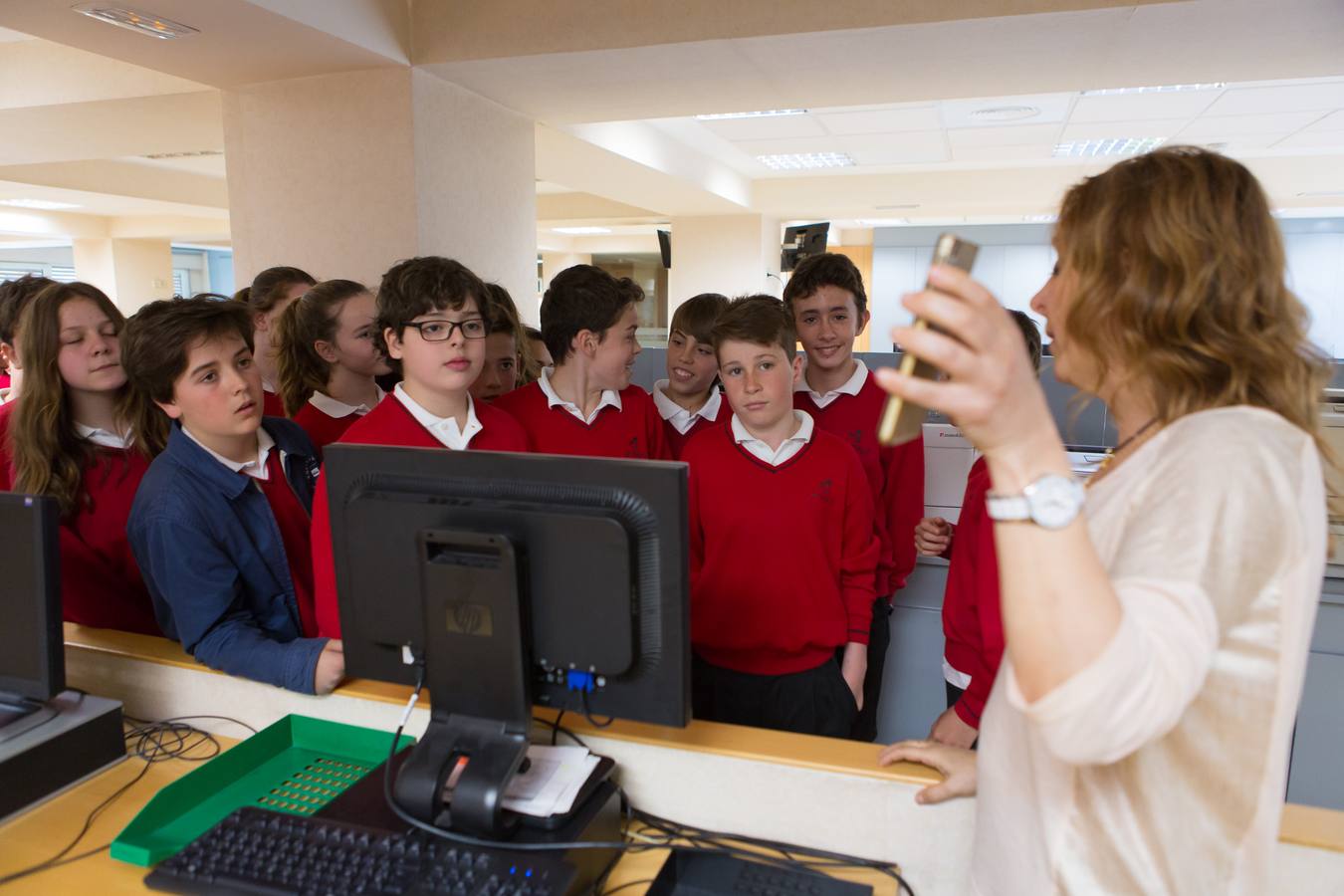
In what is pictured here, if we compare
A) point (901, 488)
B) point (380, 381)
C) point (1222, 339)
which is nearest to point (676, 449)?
point (901, 488)

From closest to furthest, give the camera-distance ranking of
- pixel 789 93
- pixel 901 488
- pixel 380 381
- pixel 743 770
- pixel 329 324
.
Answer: pixel 743 770, pixel 901 488, pixel 329 324, pixel 380 381, pixel 789 93

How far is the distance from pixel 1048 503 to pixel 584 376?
1.76m

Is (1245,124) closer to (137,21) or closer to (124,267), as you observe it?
(137,21)

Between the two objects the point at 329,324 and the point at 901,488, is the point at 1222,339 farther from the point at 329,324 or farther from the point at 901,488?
the point at 329,324

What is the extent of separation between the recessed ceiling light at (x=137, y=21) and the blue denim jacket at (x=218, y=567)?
201 cm

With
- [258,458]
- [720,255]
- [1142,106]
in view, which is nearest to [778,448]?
[258,458]

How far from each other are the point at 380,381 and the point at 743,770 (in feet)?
6.74

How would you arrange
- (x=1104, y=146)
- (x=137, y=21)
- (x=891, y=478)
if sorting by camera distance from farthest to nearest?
(x=1104, y=146) → (x=137, y=21) → (x=891, y=478)

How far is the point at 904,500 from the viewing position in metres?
2.24

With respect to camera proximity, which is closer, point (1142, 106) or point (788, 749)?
point (788, 749)

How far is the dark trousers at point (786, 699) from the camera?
69.4 inches

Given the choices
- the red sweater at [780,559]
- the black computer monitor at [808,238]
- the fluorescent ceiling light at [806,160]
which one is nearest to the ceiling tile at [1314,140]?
the fluorescent ceiling light at [806,160]

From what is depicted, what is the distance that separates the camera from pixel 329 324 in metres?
2.44

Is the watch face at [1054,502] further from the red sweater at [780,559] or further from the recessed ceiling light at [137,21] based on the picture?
the recessed ceiling light at [137,21]
